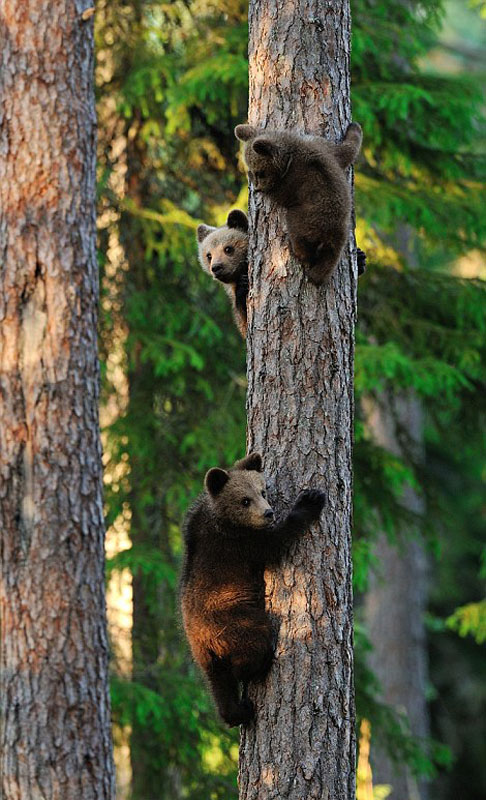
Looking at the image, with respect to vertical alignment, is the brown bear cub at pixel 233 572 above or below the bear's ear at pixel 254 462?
below

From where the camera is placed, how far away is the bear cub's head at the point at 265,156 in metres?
4.12

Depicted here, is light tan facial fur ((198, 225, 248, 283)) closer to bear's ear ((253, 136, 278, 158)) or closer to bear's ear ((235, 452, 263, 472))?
bear's ear ((253, 136, 278, 158))

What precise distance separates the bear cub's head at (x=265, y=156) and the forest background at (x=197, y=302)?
411 cm

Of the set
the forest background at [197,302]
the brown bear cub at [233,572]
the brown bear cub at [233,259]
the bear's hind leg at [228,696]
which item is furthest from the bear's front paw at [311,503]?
the forest background at [197,302]

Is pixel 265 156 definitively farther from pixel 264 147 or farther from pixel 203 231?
pixel 203 231

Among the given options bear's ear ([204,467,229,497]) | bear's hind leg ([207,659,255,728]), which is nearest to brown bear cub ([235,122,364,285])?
bear's ear ([204,467,229,497])

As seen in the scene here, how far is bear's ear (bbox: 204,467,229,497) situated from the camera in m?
4.54

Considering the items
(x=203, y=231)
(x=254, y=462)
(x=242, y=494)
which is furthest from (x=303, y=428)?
(x=203, y=231)

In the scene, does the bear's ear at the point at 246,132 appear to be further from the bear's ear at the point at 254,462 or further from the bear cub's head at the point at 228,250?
the bear's ear at the point at 254,462

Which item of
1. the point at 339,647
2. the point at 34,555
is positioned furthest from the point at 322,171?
the point at 34,555

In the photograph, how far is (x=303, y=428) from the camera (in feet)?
13.2

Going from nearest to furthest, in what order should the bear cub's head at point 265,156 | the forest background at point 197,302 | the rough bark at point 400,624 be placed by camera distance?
1. the bear cub's head at point 265,156
2. the forest background at point 197,302
3. the rough bark at point 400,624

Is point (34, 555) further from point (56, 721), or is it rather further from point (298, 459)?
point (298, 459)

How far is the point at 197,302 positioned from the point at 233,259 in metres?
4.04
